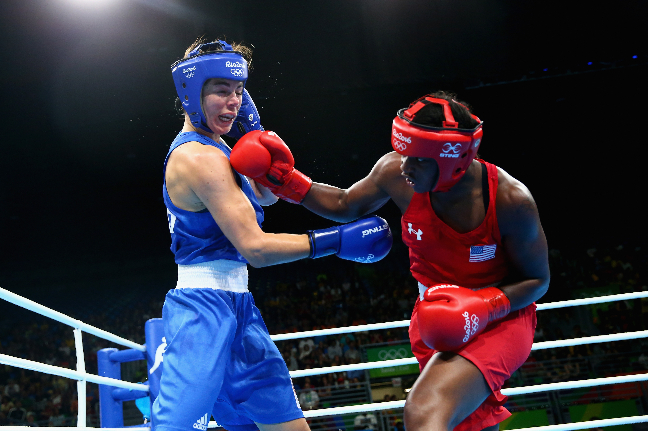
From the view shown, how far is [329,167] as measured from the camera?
37.1ft

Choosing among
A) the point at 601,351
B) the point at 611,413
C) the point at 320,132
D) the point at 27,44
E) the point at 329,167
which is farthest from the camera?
the point at 329,167

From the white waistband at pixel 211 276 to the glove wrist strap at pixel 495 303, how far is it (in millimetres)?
876

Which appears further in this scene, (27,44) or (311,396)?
(27,44)

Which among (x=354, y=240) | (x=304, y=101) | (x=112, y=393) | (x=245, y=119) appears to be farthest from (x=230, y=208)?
(x=304, y=101)

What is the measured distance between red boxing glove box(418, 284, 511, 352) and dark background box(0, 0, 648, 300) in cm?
722

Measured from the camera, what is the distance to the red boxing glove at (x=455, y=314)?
1.88 m

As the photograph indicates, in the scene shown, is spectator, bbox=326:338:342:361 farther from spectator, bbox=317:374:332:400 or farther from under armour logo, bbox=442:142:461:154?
under armour logo, bbox=442:142:461:154

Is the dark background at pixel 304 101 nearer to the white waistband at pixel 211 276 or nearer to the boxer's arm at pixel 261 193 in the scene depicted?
the boxer's arm at pixel 261 193

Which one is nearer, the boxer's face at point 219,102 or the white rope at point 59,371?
the white rope at point 59,371

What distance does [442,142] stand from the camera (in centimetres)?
187

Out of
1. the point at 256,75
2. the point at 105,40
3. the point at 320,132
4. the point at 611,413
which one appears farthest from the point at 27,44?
the point at 611,413

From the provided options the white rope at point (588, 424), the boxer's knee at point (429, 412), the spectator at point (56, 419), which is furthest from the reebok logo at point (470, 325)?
the spectator at point (56, 419)

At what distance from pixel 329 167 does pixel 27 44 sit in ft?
18.0

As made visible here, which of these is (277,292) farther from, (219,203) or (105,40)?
(219,203)
